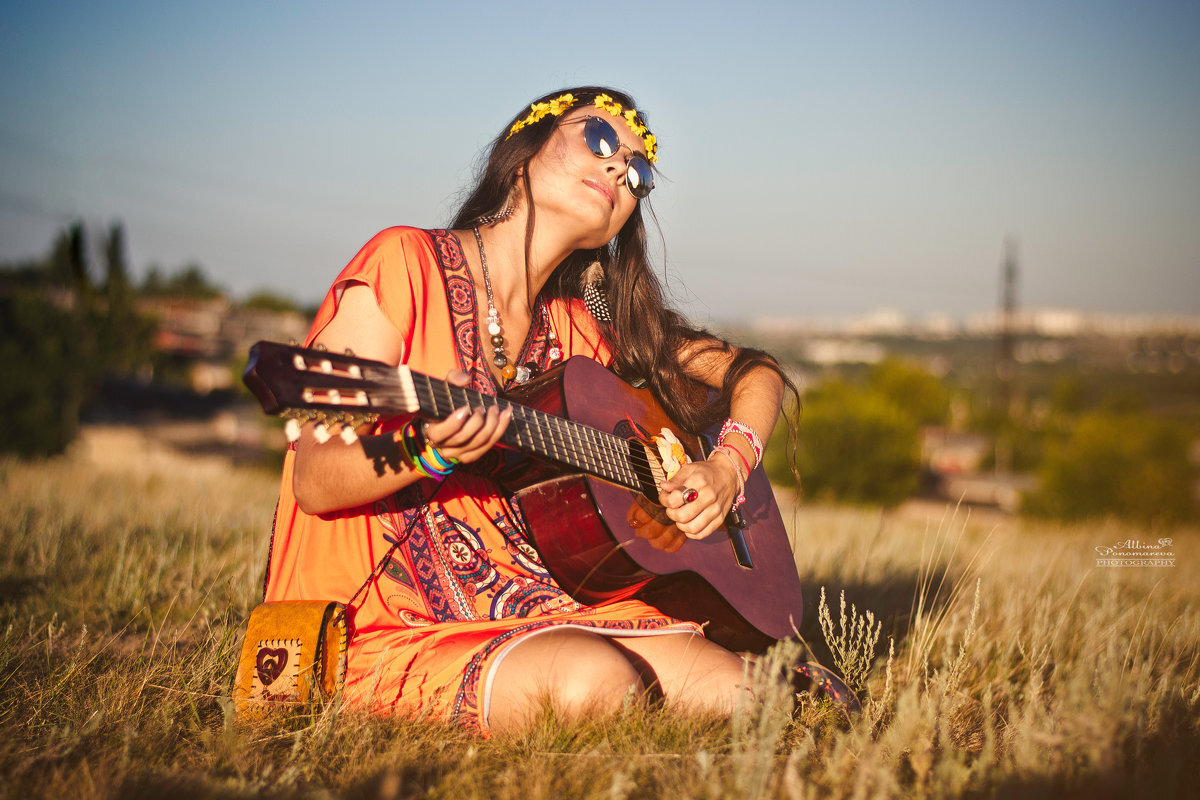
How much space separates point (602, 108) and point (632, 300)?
713 millimetres

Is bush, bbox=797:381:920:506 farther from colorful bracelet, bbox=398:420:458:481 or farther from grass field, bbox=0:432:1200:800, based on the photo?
colorful bracelet, bbox=398:420:458:481

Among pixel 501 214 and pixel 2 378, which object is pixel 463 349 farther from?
pixel 2 378

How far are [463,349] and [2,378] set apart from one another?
62.6 feet

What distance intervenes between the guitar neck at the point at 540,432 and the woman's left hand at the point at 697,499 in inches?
4.7

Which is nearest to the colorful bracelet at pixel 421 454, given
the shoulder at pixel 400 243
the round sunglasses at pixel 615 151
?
the shoulder at pixel 400 243

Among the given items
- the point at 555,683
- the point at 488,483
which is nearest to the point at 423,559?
the point at 488,483

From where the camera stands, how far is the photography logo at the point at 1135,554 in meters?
5.53

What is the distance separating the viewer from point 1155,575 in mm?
5070

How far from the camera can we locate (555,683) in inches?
75.9

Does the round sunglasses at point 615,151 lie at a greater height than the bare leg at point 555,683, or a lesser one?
greater

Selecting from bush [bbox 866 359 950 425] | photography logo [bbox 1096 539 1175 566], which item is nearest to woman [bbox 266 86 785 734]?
photography logo [bbox 1096 539 1175 566]

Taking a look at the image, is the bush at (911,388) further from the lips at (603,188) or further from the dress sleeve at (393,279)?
the dress sleeve at (393,279)

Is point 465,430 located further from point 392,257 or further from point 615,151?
point 615,151

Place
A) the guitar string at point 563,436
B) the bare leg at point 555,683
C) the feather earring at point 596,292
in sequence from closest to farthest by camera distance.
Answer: the guitar string at point 563,436, the bare leg at point 555,683, the feather earring at point 596,292
